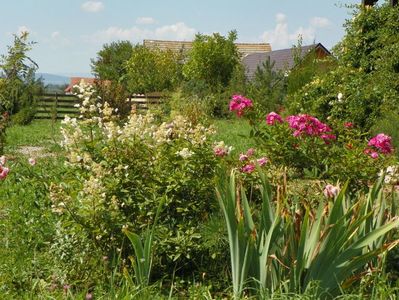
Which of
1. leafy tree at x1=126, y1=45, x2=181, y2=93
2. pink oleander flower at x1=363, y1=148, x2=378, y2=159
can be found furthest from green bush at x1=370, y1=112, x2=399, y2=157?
leafy tree at x1=126, y1=45, x2=181, y2=93

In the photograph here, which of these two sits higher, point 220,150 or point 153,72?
point 153,72

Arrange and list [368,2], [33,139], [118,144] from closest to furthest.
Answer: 1. [118,144]
2. [368,2]
3. [33,139]

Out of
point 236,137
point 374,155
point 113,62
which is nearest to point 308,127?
point 374,155

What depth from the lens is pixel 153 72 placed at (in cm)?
3541

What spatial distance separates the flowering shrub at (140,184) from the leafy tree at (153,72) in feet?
94.2

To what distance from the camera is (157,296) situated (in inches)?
150

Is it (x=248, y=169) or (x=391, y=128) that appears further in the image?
(x=391, y=128)

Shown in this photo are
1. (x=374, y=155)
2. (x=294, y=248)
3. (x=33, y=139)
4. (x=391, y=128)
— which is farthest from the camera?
(x=33, y=139)

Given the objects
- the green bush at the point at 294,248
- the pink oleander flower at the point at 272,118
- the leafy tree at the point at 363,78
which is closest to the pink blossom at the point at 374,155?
→ the pink oleander flower at the point at 272,118

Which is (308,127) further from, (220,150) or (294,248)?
(294,248)

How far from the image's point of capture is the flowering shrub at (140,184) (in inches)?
168

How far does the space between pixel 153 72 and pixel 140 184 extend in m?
31.3

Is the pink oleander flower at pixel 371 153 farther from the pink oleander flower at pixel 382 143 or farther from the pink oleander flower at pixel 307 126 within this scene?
Result: the pink oleander flower at pixel 307 126

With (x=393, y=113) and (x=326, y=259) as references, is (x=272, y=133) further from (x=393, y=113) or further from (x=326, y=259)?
(x=393, y=113)
